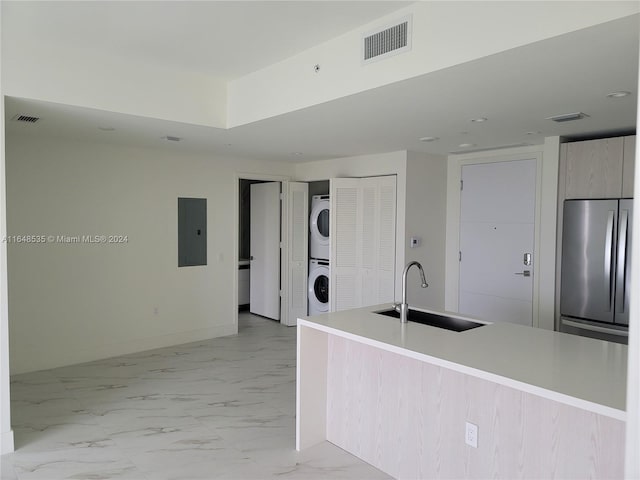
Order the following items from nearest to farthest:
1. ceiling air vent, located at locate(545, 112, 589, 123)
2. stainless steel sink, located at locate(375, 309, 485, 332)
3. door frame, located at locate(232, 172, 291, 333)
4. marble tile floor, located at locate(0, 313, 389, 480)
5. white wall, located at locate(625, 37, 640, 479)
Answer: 1. white wall, located at locate(625, 37, 640, 479)
2. marble tile floor, located at locate(0, 313, 389, 480)
3. stainless steel sink, located at locate(375, 309, 485, 332)
4. ceiling air vent, located at locate(545, 112, 589, 123)
5. door frame, located at locate(232, 172, 291, 333)

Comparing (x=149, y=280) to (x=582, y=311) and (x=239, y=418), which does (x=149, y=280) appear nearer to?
(x=239, y=418)

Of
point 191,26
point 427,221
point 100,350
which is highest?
point 191,26

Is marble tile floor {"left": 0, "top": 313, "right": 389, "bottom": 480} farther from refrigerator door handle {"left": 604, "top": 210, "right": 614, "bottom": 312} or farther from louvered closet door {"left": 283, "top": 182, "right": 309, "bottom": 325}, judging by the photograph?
refrigerator door handle {"left": 604, "top": 210, "right": 614, "bottom": 312}

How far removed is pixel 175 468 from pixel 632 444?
2468 millimetres

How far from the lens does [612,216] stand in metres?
3.86

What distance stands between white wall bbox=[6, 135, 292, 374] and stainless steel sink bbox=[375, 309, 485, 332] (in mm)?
3129

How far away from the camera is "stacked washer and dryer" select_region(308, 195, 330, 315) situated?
6336 mm

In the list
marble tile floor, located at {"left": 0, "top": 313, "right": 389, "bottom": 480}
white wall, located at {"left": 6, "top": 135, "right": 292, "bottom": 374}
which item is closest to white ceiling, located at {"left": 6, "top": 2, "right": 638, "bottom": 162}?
white wall, located at {"left": 6, "top": 135, "right": 292, "bottom": 374}

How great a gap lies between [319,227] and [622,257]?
3660mm

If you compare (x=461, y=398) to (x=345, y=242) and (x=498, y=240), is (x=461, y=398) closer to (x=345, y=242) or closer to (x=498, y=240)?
(x=498, y=240)

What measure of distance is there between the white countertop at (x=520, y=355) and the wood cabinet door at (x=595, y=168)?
2.09m

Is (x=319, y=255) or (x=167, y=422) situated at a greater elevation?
(x=319, y=255)

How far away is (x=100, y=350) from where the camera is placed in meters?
4.88

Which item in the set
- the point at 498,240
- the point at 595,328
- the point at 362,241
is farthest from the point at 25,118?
the point at 595,328
